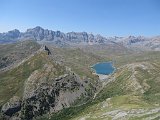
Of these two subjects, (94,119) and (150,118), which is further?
(94,119)

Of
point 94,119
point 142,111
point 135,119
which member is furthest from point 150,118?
point 94,119

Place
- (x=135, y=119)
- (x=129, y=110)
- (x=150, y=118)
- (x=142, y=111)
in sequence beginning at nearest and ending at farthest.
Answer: (x=150, y=118)
(x=135, y=119)
(x=142, y=111)
(x=129, y=110)

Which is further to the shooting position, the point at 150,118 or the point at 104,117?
the point at 104,117

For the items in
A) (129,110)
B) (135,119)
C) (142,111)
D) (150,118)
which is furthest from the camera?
(129,110)

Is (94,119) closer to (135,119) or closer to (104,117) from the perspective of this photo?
(104,117)

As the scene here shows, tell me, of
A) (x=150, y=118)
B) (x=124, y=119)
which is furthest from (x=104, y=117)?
(x=150, y=118)

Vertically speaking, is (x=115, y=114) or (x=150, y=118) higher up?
(x=150, y=118)

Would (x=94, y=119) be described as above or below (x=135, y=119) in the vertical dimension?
below

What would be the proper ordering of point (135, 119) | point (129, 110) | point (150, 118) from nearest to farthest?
point (150, 118), point (135, 119), point (129, 110)

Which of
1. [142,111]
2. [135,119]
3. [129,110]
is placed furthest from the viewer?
[129,110]
